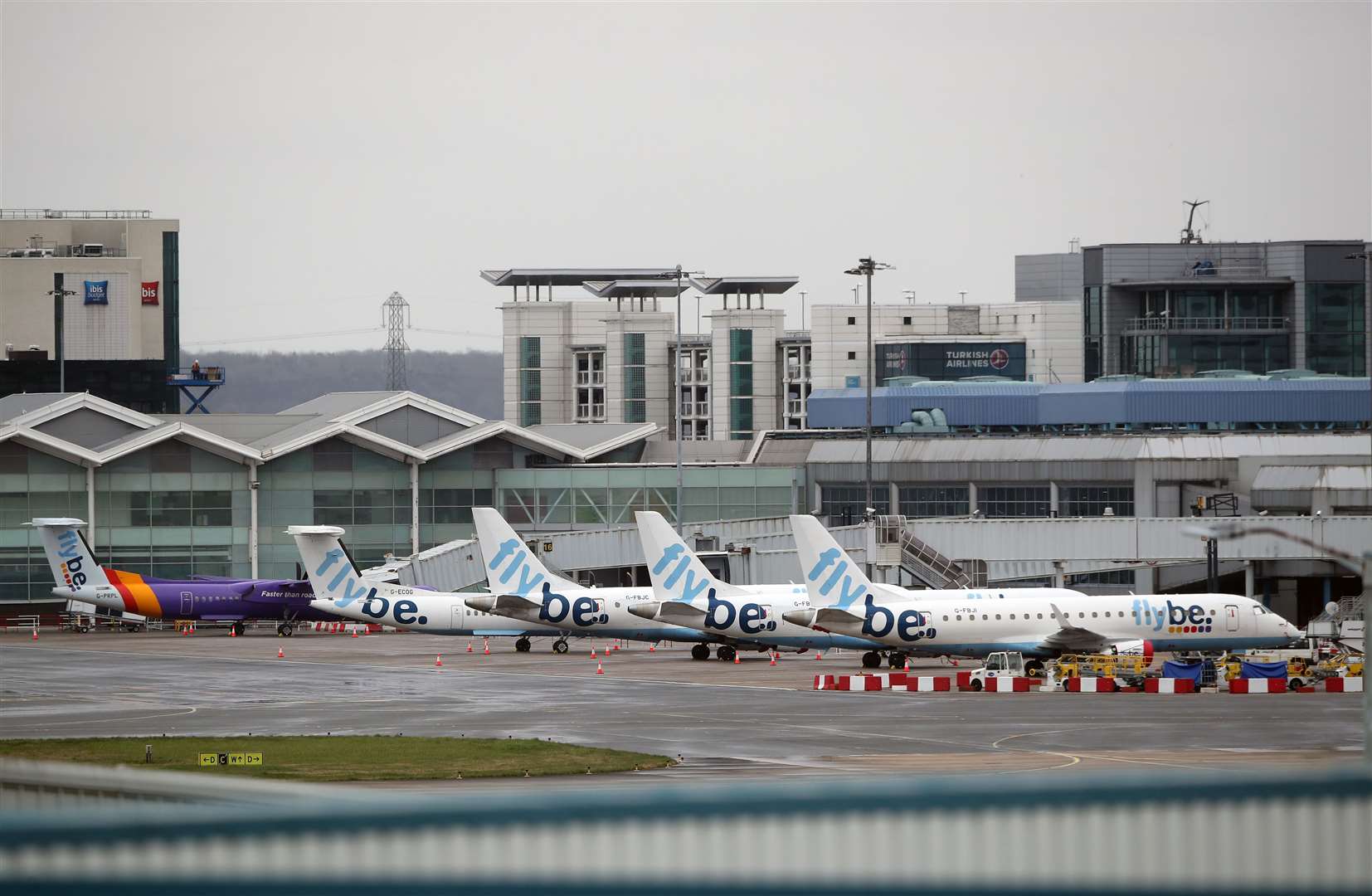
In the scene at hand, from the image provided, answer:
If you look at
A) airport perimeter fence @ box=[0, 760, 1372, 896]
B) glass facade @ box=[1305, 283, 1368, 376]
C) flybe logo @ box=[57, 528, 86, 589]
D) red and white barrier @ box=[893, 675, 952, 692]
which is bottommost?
red and white barrier @ box=[893, 675, 952, 692]

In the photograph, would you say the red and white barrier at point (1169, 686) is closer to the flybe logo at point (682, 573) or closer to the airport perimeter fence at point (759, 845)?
the flybe logo at point (682, 573)

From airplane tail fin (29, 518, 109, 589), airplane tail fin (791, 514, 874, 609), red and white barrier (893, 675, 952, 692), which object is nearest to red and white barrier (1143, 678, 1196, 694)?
red and white barrier (893, 675, 952, 692)

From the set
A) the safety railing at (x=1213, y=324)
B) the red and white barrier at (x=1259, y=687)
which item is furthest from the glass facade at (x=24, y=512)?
the safety railing at (x=1213, y=324)

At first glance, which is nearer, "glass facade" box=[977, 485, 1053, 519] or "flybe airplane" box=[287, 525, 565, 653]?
"flybe airplane" box=[287, 525, 565, 653]

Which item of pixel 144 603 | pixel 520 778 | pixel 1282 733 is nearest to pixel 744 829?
pixel 520 778

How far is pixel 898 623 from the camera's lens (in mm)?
73562

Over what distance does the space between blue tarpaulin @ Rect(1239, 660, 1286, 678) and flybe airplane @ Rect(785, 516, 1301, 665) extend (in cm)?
598

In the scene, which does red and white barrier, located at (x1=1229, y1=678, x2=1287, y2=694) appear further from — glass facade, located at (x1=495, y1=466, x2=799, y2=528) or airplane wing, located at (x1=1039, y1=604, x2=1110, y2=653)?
glass facade, located at (x1=495, y1=466, x2=799, y2=528)

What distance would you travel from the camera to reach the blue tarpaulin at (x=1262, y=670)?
66.6 metres

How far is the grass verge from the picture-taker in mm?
43094

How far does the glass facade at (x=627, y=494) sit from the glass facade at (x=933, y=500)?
371 inches

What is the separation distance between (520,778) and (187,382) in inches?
6351

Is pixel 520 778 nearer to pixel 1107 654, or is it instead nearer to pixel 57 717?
pixel 57 717

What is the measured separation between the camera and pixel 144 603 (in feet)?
373
